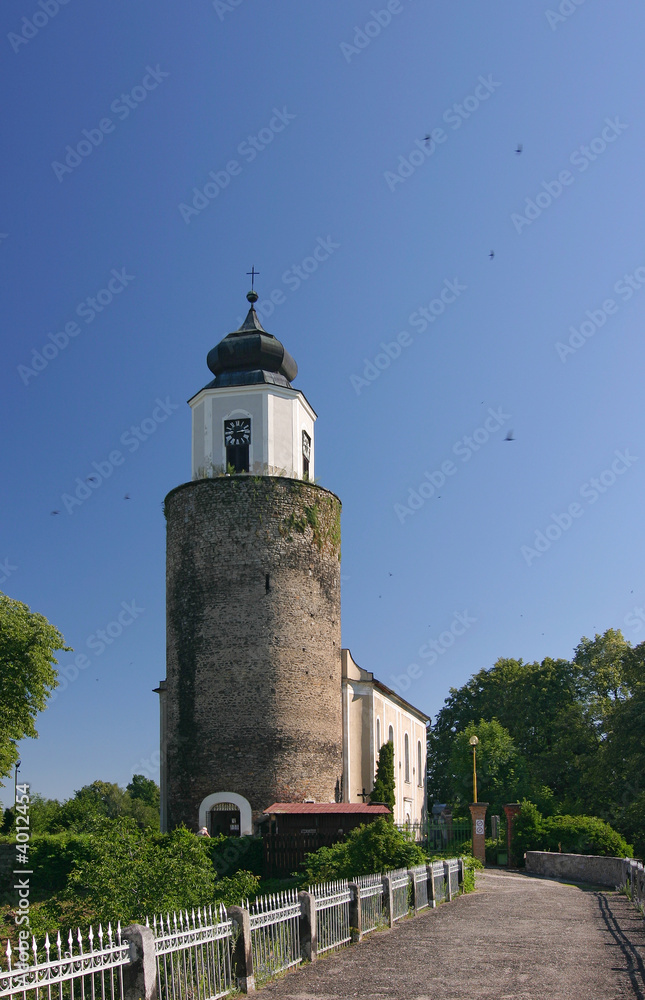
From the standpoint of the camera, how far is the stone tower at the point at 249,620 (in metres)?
31.9

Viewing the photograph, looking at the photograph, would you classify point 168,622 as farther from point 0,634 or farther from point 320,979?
point 320,979

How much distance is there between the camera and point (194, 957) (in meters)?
9.62

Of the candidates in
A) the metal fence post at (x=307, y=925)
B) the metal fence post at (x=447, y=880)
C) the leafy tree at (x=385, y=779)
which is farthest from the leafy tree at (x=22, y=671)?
the metal fence post at (x=307, y=925)

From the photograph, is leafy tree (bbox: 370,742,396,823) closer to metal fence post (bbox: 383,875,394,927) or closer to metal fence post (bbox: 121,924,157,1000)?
metal fence post (bbox: 383,875,394,927)

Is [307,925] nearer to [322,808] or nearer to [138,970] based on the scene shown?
[138,970]

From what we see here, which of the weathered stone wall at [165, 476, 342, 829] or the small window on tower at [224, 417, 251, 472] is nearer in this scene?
the weathered stone wall at [165, 476, 342, 829]

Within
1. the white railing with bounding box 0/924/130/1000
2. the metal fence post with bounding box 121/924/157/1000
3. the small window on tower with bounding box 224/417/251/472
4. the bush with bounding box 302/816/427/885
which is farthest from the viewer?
the small window on tower with bounding box 224/417/251/472

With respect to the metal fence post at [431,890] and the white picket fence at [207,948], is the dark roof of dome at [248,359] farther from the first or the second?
the white picket fence at [207,948]

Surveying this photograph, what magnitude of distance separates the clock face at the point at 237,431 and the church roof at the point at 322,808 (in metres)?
13.1

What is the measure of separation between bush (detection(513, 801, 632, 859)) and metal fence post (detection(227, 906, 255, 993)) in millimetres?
23591

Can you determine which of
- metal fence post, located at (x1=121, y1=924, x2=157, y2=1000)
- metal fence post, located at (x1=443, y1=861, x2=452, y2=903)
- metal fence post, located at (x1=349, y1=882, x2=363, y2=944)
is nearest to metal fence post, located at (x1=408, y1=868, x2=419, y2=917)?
metal fence post, located at (x1=443, y1=861, x2=452, y2=903)

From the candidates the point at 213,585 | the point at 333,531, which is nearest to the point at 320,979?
the point at 213,585

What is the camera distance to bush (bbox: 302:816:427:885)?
20.4m

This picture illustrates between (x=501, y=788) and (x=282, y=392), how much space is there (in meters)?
30.5
